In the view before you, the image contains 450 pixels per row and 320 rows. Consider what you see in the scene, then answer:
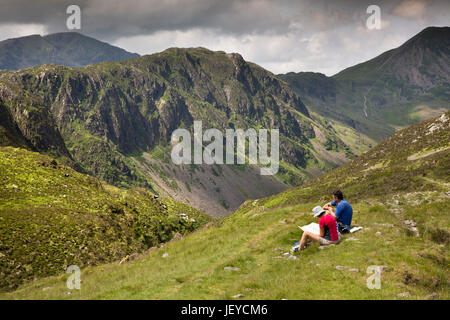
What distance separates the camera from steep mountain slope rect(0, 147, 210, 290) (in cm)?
3469

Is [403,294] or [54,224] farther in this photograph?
[54,224]

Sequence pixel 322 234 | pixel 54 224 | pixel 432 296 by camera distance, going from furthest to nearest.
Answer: pixel 54 224 → pixel 322 234 → pixel 432 296

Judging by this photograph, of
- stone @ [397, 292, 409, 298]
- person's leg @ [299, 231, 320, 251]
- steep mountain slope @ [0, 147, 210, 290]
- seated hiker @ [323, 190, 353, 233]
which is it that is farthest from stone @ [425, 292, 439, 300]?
steep mountain slope @ [0, 147, 210, 290]

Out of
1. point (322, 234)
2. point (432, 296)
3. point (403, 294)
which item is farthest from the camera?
point (322, 234)

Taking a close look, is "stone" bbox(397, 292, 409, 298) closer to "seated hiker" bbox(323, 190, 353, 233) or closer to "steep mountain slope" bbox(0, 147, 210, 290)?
"seated hiker" bbox(323, 190, 353, 233)

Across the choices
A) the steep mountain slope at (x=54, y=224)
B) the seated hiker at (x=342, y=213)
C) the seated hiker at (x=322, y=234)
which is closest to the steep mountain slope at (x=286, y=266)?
the seated hiker at (x=322, y=234)

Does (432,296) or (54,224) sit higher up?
(432,296)

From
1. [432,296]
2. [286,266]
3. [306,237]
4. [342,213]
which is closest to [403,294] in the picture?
[432,296]

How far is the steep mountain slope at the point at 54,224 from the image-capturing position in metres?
34.7

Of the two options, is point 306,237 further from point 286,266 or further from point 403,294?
point 403,294

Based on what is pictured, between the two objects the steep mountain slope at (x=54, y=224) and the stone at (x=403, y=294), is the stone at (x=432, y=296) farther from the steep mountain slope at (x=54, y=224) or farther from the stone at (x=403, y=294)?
the steep mountain slope at (x=54, y=224)

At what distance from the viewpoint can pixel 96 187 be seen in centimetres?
7238

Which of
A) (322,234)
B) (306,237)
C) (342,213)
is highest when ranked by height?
(342,213)

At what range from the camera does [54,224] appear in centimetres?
4172
